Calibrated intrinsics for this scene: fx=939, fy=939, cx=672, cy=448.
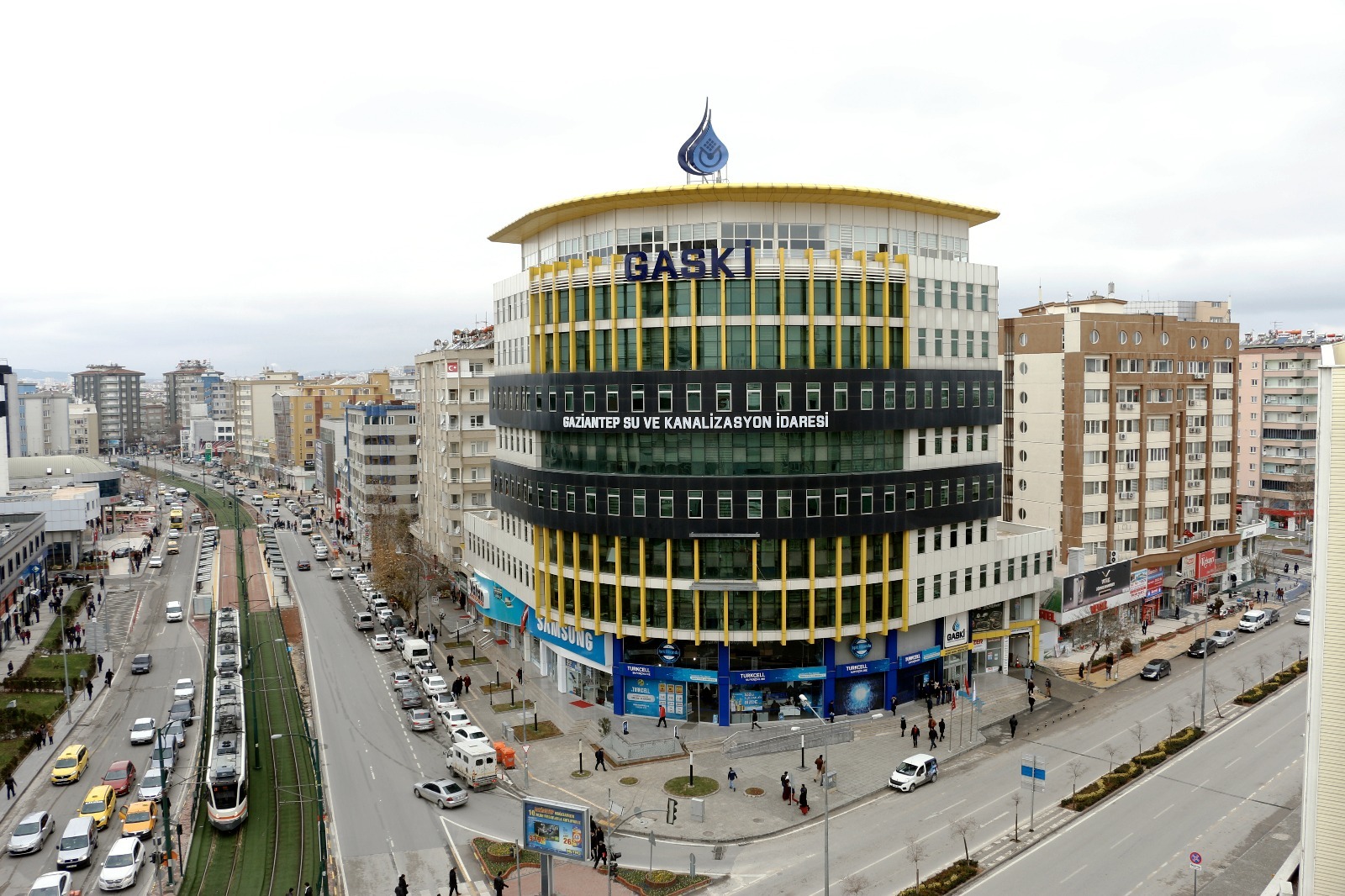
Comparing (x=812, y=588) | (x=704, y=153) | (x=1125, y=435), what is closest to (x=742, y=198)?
(x=704, y=153)

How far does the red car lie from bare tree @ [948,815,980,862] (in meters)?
43.1

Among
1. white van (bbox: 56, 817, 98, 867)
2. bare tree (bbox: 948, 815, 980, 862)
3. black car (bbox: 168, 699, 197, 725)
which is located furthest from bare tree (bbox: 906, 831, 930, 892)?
black car (bbox: 168, 699, 197, 725)

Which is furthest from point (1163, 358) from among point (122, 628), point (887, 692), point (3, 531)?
point (3, 531)

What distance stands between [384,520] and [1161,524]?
79.6 meters

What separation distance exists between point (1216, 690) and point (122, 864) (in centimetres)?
6708

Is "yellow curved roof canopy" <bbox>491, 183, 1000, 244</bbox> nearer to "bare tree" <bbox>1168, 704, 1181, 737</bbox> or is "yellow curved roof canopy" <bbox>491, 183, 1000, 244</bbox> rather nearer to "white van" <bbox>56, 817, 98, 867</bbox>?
"bare tree" <bbox>1168, 704, 1181, 737</bbox>

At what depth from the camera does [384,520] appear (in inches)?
4124

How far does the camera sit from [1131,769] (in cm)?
5103

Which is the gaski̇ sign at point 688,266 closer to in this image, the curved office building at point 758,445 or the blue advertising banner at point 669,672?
the curved office building at point 758,445

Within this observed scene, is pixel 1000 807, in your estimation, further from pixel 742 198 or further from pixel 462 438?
pixel 462 438

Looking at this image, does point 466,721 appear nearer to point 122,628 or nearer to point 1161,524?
point 122,628

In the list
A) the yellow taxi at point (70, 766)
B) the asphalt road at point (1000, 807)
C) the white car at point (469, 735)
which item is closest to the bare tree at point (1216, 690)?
the asphalt road at point (1000, 807)

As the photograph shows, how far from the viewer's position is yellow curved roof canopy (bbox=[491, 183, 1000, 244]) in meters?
58.9

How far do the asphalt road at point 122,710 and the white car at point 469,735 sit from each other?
14912mm
